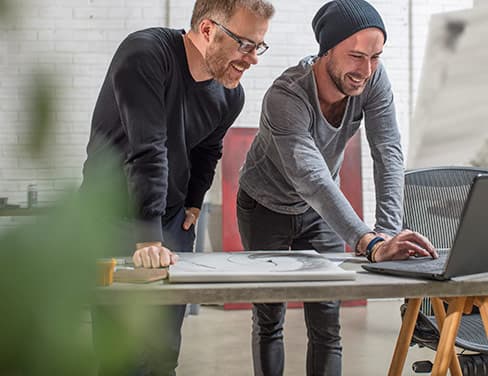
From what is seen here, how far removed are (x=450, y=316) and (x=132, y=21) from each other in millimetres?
5144

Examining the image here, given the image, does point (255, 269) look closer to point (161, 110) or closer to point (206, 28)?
point (161, 110)

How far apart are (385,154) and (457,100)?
178 inches

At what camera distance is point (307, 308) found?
2.25 m

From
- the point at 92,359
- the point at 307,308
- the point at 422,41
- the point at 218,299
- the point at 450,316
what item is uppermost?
the point at 422,41

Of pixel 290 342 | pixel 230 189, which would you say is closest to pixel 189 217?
pixel 290 342

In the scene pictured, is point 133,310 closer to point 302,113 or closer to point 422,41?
point 302,113

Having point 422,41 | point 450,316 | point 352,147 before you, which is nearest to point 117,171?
point 450,316

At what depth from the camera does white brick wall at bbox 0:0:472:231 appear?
21cm

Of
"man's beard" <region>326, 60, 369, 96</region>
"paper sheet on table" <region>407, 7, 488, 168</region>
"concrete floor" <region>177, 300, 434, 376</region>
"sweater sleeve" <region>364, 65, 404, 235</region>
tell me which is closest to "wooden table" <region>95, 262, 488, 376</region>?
"sweater sleeve" <region>364, 65, 404, 235</region>

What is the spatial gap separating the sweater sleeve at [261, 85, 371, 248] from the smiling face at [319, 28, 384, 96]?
14cm

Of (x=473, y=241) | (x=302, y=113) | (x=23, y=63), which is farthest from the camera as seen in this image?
(x=302, y=113)

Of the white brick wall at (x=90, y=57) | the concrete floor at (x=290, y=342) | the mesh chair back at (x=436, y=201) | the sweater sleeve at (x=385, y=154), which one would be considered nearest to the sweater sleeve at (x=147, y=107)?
the white brick wall at (x=90, y=57)

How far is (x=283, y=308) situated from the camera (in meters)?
2.28

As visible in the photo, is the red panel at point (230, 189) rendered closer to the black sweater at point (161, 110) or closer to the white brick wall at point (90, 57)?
the white brick wall at point (90, 57)
